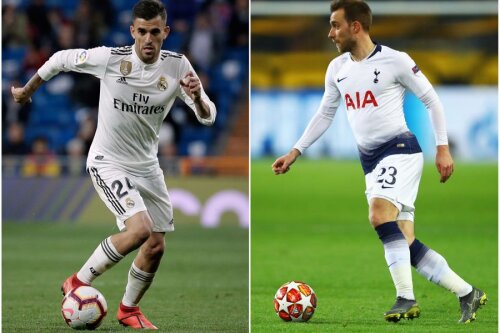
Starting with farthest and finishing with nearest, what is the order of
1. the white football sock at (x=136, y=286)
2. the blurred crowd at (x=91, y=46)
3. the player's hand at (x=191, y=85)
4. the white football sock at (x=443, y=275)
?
the blurred crowd at (x=91, y=46)
the white football sock at (x=136, y=286)
the white football sock at (x=443, y=275)
the player's hand at (x=191, y=85)

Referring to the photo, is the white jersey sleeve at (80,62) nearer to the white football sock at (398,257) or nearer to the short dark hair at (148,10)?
the short dark hair at (148,10)

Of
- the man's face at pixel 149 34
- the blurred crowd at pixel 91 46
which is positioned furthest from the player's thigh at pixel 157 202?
the blurred crowd at pixel 91 46

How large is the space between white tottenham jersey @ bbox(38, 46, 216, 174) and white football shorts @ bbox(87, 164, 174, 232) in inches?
2.8

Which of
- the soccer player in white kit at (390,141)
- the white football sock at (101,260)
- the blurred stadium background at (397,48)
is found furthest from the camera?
the blurred stadium background at (397,48)

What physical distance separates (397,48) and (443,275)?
25084 millimetres

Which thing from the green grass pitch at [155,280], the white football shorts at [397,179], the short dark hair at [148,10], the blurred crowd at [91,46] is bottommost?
the green grass pitch at [155,280]

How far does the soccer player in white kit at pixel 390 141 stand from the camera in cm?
643

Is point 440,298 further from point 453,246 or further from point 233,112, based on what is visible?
point 233,112

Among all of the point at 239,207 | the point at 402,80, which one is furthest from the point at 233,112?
the point at 402,80

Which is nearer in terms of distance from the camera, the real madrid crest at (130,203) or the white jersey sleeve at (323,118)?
the real madrid crest at (130,203)

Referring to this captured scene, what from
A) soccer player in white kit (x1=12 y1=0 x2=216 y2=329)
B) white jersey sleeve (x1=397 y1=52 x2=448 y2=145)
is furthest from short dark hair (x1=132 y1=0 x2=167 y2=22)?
white jersey sleeve (x1=397 y1=52 x2=448 y2=145)

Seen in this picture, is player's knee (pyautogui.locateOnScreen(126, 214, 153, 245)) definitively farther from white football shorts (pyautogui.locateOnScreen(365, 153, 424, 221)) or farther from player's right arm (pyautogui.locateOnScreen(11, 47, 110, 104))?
white football shorts (pyautogui.locateOnScreen(365, 153, 424, 221))

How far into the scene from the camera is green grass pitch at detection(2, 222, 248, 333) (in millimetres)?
6801

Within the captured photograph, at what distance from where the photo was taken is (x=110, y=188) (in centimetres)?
644
